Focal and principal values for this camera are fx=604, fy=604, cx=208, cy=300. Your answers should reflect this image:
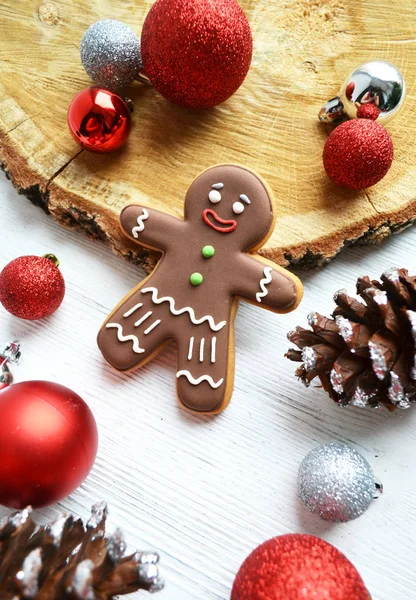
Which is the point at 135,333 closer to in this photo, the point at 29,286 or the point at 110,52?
the point at 29,286

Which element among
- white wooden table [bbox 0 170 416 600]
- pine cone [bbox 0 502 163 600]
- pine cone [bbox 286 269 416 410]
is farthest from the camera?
white wooden table [bbox 0 170 416 600]

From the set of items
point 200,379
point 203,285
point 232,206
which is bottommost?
point 200,379

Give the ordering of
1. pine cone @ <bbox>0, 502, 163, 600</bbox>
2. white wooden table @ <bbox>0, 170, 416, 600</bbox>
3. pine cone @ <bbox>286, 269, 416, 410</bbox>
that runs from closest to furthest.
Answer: pine cone @ <bbox>0, 502, 163, 600</bbox> → pine cone @ <bbox>286, 269, 416, 410</bbox> → white wooden table @ <bbox>0, 170, 416, 600</bbox>

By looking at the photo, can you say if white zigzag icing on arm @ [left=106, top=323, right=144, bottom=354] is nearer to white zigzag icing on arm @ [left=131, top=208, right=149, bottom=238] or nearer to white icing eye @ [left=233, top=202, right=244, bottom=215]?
white zigzag icing on arm @ [left=131, top=208, right=149, bottom=238]

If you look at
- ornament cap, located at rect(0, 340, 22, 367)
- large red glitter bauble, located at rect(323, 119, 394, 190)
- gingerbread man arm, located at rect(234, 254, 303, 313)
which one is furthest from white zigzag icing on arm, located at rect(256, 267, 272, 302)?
ornament cap, located at rect(0, 340, 22, 367)

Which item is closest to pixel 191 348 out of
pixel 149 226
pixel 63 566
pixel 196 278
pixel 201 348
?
pixel 201 348

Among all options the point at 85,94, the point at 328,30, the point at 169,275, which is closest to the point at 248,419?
the point at 169,275
